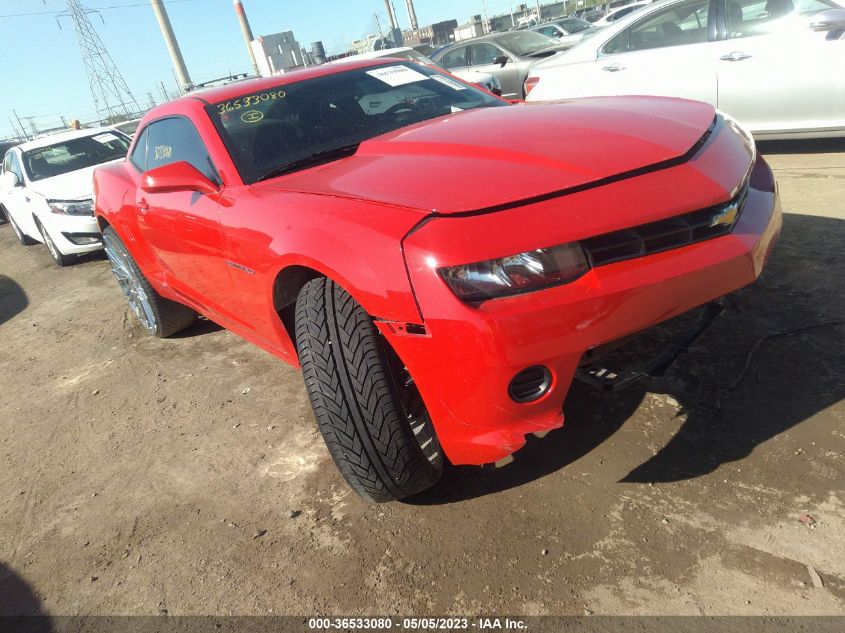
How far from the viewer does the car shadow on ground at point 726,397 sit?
7.01 ft

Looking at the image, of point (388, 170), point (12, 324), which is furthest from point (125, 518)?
point (12, 324)

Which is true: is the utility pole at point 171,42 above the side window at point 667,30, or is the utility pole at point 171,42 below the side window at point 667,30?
above

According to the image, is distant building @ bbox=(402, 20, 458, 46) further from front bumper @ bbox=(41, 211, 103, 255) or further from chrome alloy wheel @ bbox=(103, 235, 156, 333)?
chrome alloy wheel @ bbox=(103, 235, 156, 333)

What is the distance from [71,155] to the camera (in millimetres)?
7621

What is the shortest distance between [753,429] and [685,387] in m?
0.33

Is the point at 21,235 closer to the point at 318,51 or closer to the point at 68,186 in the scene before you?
the point at 68,186

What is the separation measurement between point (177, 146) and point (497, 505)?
232cm

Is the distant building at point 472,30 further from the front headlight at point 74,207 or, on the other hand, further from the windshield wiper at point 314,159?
the windshield wiper at point 314,159

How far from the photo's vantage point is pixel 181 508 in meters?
2.47

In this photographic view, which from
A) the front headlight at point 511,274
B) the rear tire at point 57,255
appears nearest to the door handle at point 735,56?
the front headlight at point 511,274

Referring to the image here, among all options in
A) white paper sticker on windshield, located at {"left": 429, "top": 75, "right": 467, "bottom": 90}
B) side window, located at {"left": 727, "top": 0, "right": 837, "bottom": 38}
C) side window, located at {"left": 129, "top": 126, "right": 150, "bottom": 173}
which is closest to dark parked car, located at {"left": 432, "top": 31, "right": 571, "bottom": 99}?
side window, located at {"left": 727, "top": 0, "right": 837, "bottom": 38}

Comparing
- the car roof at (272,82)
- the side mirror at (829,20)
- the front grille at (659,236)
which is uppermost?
the car roof at (272,82)

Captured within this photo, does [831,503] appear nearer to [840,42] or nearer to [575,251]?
[575,251]

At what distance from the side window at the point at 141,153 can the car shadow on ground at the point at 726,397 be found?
2.69 metres
